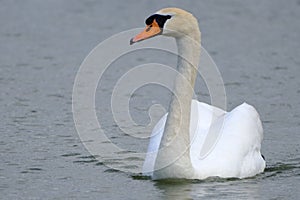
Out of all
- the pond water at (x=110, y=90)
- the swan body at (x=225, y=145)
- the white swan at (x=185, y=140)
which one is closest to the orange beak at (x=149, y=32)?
the white swan at (x=185, y=140)

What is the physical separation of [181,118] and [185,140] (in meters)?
0.22

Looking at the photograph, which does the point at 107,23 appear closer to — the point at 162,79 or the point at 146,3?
the point at 146,3

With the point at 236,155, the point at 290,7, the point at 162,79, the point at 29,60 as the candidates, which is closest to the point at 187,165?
the point at 236,155

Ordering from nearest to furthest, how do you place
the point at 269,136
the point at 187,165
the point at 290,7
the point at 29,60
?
1. the point at 187,165
2. the point at 269,136
3. the point at 29,60
4. the point at 290,7

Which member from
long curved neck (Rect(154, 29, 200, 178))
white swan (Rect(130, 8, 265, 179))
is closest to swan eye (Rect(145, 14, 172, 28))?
white swan (Rect(130, 8, 265, 179))

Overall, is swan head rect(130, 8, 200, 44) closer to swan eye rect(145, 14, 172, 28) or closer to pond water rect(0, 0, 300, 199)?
swan eye rect(145, 14, 172, 28)

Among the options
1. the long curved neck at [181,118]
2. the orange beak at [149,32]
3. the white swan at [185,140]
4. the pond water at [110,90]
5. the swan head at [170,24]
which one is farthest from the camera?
the pond water at [110,90]

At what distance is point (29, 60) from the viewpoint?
620 inches

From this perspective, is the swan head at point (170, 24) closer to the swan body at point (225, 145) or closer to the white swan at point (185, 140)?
the white swan at point (185, 140)

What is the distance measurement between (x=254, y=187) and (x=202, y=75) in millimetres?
5575

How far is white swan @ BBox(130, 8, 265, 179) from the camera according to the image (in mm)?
9250

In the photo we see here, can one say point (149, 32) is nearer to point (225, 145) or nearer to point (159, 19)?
point (159, 19)

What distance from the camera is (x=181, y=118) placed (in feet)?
31.1

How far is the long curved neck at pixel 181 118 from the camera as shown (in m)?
9.37
